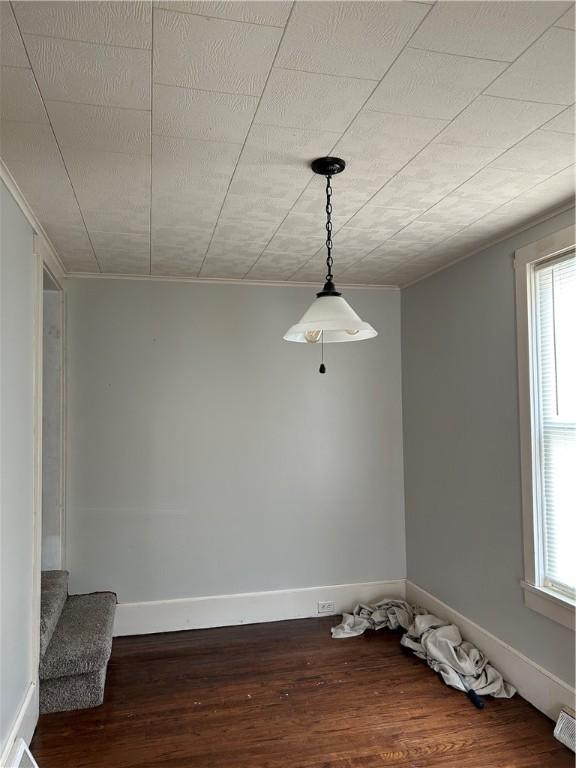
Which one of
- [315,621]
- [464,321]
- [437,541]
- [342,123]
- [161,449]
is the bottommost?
[315,621]

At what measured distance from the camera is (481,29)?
4.46 feet

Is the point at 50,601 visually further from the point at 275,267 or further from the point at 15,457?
the point at 275,267

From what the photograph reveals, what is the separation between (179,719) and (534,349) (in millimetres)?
2638

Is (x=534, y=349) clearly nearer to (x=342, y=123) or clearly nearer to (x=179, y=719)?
(x=342, y=123)

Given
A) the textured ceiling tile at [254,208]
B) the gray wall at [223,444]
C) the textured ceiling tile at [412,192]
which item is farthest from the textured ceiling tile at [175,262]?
the textured ceiling tile at [412,192]

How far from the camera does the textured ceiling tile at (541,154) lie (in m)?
1.92

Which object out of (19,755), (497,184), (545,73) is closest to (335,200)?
(497,184)

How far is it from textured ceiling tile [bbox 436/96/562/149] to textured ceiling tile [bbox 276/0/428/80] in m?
0.41

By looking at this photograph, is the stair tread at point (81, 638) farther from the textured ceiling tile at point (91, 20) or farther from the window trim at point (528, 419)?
the textured ceiling tile at point (91, 20)

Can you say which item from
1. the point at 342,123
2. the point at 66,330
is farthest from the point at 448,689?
the point at 66,330

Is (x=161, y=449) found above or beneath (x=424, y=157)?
beneath

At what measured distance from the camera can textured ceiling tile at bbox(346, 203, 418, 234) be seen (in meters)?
2.64

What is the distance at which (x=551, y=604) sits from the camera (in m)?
2.63

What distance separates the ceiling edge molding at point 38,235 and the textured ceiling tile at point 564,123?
6.52ft
